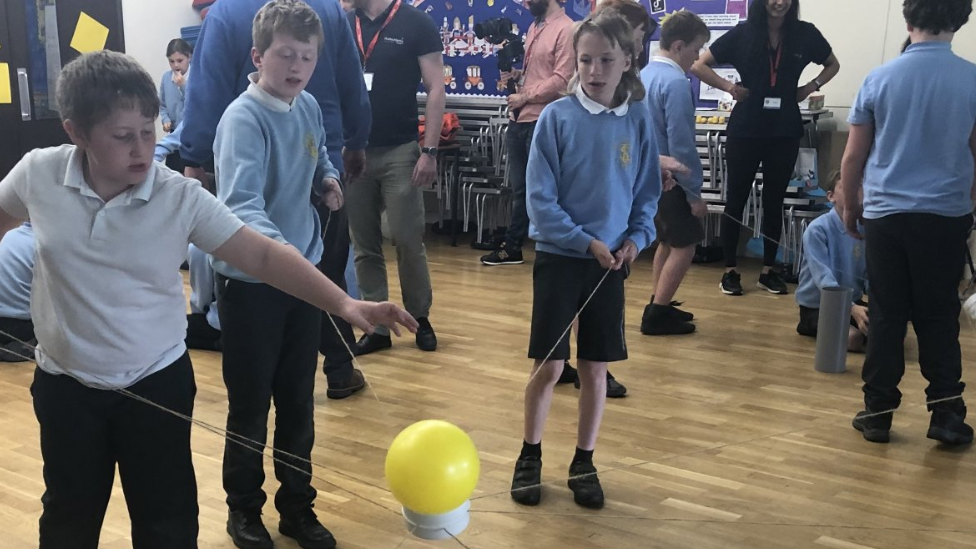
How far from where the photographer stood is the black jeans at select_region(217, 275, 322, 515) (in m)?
2.38

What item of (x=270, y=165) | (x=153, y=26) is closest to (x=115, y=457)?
(x=270, y=165)

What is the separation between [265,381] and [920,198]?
2099 mm

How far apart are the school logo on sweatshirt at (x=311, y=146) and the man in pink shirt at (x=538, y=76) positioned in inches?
119

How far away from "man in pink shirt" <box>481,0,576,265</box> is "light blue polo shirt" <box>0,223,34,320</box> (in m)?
2.59

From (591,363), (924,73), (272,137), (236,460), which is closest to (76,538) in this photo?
(236,460)

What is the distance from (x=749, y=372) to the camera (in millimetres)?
4121

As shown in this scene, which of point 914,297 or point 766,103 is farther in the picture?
point 766,103

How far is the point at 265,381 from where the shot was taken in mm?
2414

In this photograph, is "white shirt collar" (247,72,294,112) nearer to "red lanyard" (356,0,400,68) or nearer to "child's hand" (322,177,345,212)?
"child's hand" (322,177,345,212)

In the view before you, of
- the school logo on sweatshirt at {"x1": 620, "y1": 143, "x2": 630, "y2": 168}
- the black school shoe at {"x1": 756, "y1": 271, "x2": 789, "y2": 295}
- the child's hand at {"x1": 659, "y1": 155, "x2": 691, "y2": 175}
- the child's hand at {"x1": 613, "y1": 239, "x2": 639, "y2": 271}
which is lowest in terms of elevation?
the black school shoe at {"x1": 756, "y1": 271, "x2": 789, "y2": 295}

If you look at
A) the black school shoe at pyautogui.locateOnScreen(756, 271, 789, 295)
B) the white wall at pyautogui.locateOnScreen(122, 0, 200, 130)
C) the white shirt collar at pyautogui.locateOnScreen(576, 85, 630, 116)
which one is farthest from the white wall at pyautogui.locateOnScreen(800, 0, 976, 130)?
the white wall at pyautogui.locateOnScreen(122, 0, 200, 130)

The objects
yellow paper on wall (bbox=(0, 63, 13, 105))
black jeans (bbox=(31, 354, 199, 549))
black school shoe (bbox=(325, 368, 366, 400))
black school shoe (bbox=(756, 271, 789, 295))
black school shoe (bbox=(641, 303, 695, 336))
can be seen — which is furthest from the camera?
yellow paper on wall (bbox=(0, 63, 13, 105))

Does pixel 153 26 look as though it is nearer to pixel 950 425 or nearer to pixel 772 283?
pixel 772 283

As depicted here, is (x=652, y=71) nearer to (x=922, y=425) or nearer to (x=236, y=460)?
(x=922, y=425)
